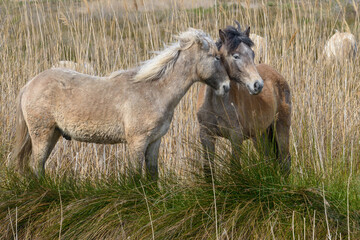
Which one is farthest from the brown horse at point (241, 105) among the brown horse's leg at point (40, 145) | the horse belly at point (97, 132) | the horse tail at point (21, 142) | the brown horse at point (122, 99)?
the horse tail at point (21, 142)

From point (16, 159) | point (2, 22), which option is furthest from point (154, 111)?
point (2, 22)

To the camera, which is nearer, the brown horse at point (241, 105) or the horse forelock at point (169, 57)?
the horse forelock at point (169, 57)

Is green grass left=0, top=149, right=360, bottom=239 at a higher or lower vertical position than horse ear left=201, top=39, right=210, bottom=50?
lower

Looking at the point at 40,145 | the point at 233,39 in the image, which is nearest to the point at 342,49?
the point at 233,39

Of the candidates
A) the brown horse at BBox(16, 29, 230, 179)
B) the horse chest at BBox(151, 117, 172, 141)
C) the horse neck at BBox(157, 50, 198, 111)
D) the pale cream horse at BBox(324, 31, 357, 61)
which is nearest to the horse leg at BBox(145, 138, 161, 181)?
the brown horse at BBox(16, 29, 230, 179)

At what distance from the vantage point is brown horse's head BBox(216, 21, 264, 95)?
11.6ft

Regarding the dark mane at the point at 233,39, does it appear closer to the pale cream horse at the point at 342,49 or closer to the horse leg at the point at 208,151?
the horse leg at the point at 208,151

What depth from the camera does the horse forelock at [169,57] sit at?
11.2 feet

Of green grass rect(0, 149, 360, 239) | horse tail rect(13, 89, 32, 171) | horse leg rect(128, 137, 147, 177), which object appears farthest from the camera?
horse tail rect(13, 89, 32, 171)

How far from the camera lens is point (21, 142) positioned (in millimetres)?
3635

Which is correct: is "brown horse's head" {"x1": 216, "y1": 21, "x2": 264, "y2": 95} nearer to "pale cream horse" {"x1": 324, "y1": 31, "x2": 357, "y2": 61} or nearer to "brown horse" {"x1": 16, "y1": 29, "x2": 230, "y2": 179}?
"brown horse" {"x1": 16, "y1": 29, "x2": 230, "y2": 179}

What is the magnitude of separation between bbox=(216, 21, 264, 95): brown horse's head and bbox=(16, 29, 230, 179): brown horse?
0.17 metres

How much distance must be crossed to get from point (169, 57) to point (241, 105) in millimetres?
848

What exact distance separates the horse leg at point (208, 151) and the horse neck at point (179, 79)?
0.40 metres
